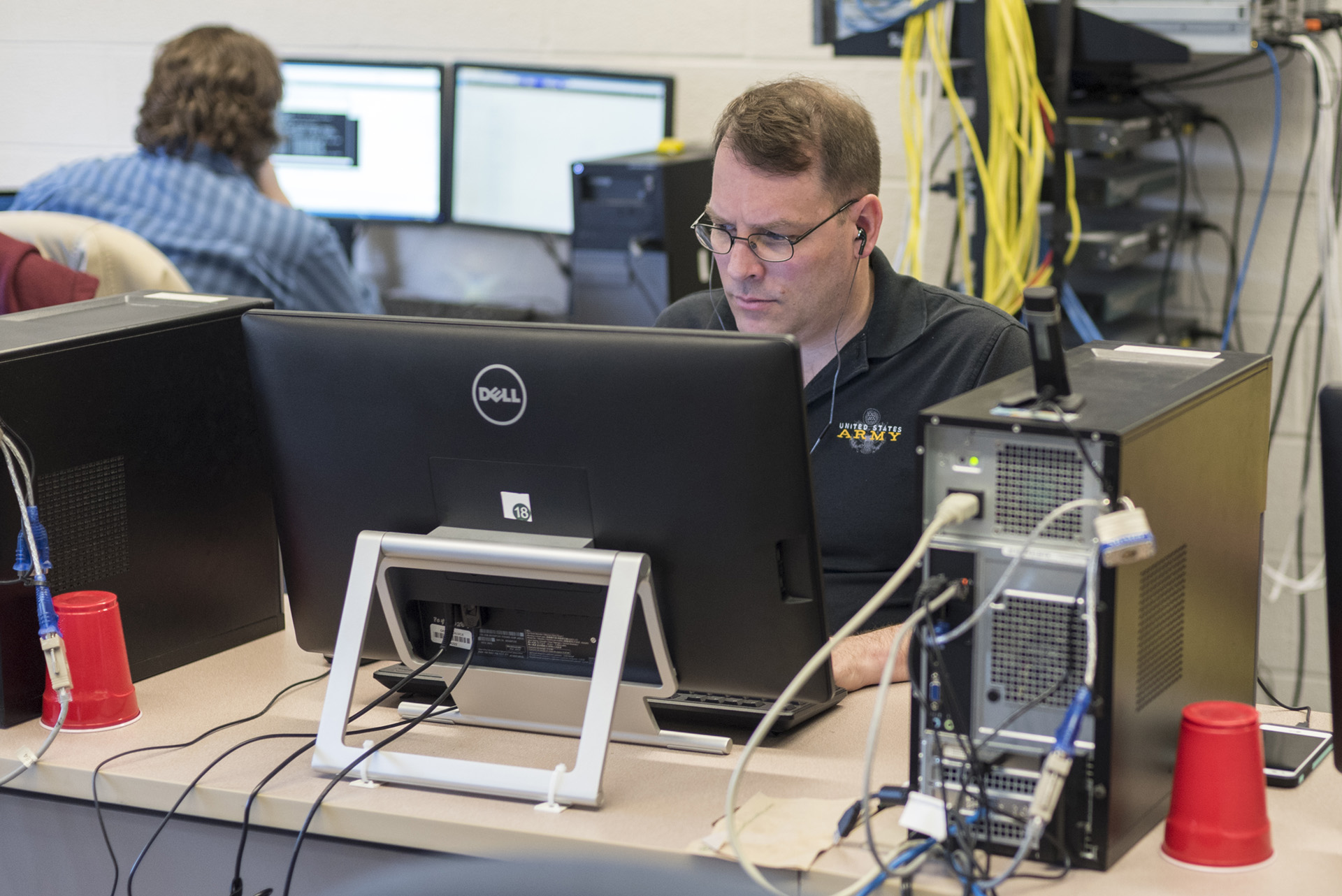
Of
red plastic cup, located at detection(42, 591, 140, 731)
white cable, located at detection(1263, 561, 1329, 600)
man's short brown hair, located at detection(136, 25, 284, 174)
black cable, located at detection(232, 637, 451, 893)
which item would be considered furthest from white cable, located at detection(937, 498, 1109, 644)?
man's short brown hair, located at detection(136, 25, 284, 174)

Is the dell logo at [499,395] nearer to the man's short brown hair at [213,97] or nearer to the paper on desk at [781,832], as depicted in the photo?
the paper on desk at [781,832]

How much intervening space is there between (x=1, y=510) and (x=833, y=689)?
81 cm

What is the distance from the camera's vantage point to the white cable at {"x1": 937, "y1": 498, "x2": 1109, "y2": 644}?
1002mm

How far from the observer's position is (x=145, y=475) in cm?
151

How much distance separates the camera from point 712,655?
123 centimetres

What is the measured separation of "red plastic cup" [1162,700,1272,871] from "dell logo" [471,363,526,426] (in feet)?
1.93

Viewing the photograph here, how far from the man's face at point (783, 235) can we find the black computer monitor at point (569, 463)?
0.50 meters

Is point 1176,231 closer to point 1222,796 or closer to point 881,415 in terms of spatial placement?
point 881,415

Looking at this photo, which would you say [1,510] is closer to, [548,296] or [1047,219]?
[1047,219]

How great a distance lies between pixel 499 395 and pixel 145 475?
0.53 m

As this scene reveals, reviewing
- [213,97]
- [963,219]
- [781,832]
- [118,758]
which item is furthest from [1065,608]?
[213,97]

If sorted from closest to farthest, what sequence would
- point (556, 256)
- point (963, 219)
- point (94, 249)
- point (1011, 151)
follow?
1. point (94, 249)
2. point (1011, 151)
3. point (963, 219)
4. point (556, 256)

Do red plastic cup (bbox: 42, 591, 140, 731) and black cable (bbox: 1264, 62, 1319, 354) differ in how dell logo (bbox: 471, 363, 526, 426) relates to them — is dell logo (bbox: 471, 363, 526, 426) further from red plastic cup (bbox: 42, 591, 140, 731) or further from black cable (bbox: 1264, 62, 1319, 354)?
black cable (bbox: 1264, 62, 1319, 354)

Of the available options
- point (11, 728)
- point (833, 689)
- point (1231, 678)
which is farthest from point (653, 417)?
point (11, 728)
